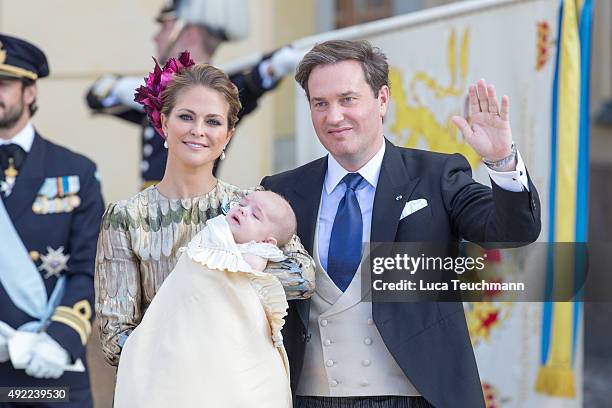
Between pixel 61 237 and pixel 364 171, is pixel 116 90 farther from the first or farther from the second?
pixel 364 171

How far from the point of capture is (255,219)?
2.51 metres

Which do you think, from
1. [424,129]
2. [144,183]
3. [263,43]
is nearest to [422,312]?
[424,129]

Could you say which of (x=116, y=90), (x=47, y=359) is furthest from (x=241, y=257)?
(x=116, y=90)

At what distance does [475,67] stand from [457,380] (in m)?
1.72

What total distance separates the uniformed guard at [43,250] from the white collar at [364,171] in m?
1.17

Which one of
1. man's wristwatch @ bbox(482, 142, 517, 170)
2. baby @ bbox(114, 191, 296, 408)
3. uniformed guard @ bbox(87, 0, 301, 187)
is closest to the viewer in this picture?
baby @ bbox(114, 191, 296, 408)

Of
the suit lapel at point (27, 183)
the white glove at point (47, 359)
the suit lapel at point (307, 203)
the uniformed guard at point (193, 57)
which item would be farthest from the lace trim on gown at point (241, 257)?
the uniformed guard at point (193, 57)

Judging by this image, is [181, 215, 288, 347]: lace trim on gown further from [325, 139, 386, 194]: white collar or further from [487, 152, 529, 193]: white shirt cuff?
[487, 152, 529, 193]: white shirt cuff

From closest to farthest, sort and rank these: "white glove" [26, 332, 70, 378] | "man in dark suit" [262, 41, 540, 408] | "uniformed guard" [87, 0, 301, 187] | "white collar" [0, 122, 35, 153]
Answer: "man in dark suit" [262, 41, 540, 408] → "white glove" [26, 332, 70, 378] → "white collar" [0, 122, 35, 153] → "uniformed guard" [87, 0, 301, 187]

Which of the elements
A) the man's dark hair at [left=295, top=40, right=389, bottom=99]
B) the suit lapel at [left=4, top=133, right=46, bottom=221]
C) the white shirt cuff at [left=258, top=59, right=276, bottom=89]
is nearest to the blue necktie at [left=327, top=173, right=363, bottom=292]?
the man's dark hair at [left=295, top=40, right=389, bottom=99]

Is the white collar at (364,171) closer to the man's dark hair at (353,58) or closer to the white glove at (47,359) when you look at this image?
the man's dark hair at (353,58)

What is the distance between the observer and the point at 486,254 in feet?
10.1

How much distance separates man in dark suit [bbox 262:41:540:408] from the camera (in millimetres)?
2592

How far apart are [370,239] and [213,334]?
0.47m
